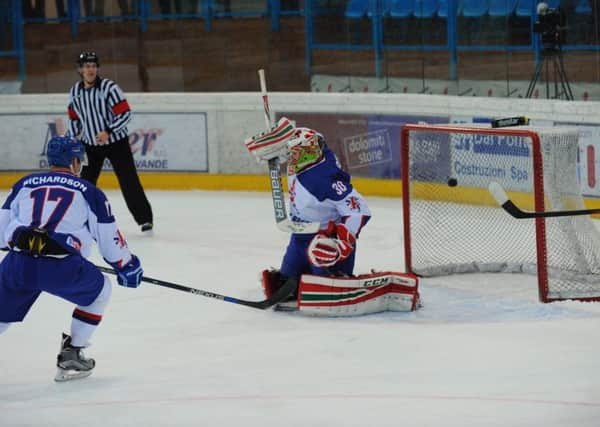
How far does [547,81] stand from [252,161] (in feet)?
7.75

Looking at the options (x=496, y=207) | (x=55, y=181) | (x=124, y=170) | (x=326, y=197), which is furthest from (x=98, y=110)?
(x=55, y=181)

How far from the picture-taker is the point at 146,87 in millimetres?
10930

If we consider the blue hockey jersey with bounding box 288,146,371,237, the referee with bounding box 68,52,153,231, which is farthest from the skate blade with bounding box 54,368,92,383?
the referee with bounding box 68,52,153,231

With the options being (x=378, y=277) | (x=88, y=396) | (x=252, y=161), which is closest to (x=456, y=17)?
(x=252, y=161)

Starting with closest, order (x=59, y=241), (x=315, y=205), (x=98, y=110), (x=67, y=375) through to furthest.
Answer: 1. (x=59, y=241)
2. (x=67, y=375)
3. (x=315, y=205)
4. (x=98, y=110)

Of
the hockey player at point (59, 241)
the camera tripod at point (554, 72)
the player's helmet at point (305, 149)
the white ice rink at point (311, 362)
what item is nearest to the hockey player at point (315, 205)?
the player's helmet at point (305, 149)

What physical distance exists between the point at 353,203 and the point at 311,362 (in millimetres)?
987

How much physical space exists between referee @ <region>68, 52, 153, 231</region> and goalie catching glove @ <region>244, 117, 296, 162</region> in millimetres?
2243

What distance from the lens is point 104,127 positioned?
26.1 feet

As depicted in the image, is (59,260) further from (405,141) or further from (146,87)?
(146,87)

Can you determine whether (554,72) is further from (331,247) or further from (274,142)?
(331,247)

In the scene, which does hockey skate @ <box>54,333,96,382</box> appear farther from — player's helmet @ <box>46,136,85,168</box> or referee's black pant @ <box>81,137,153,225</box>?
referee's black pant @ <box>81,137,153,225</box>

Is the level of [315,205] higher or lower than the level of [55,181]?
lower

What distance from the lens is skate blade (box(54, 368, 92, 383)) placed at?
465 centimetres
